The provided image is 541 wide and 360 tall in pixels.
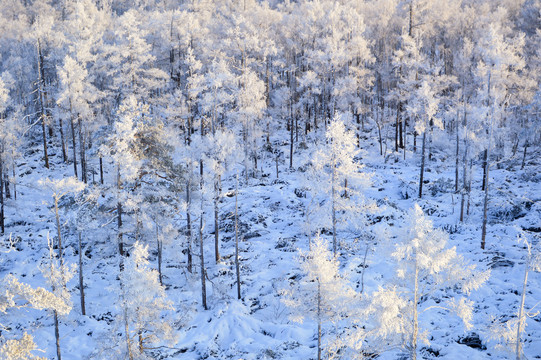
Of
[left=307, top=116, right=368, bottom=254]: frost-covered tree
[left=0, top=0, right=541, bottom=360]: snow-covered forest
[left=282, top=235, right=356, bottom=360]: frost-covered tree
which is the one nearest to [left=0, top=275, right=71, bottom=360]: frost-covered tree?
[left=0, top=0, right=541, bottom=360]: snow-covered forest

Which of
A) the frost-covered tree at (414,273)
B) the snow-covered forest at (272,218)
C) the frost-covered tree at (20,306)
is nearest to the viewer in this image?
the frost-covered tree at (20,306)

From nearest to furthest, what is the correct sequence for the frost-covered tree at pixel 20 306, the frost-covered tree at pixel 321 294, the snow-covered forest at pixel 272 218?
1. the frost-covered tree at pixel 20 306
2. the frost-covered tree at pixel 321 294
3. the snow-covered forest at pixel 272 218

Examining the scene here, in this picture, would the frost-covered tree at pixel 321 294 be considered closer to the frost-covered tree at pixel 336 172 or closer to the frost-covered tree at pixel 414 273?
the frost-covered tree at pixel 414 273

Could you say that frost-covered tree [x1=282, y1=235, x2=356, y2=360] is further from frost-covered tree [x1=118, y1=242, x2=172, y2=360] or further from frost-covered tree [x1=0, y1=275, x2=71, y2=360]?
frost-covered tree [x1=0, y1=275, x2=71, y2=360]

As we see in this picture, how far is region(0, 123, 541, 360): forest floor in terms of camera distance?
66.2 ft

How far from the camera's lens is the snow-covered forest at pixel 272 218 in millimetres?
16250

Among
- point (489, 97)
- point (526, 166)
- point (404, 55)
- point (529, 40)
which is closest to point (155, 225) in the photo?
point (489, 97)

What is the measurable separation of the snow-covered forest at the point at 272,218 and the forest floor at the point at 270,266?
0.15 meters

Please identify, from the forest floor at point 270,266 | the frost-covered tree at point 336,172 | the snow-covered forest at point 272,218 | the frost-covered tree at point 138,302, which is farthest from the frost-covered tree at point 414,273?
the frost-covered tree at point 138,302

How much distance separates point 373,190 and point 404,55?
14201 millimetres

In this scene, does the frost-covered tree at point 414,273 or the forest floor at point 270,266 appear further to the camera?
the forest floor at point 270,266

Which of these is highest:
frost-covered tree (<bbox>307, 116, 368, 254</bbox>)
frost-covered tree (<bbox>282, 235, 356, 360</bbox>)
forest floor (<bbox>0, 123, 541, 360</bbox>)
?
frost-covered tree (<bbox>307, 116, 368, 254</bbox>)

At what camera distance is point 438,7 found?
56125mm

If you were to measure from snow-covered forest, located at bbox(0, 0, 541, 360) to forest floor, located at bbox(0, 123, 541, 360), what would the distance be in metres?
0.15
